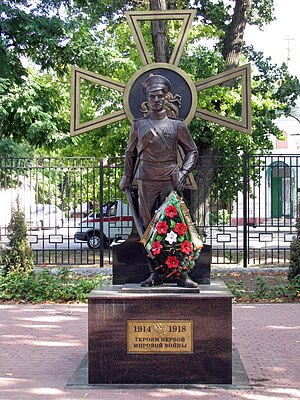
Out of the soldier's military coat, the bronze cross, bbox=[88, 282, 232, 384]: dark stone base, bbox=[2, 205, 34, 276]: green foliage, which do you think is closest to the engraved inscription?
bbox=[88, 282, 232, 384]: dark stone base

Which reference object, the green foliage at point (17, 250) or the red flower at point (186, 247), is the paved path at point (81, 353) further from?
the green foliage at point (17, 250)

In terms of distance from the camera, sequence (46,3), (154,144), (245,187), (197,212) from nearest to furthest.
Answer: (154,144) < (245,187) < (197,212) < (46,3)

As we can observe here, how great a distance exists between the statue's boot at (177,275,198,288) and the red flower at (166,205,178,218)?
0.62 metres

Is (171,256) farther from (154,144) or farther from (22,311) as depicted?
(22,311)

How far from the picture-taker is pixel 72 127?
25.8 feet

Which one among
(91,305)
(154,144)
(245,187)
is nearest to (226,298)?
(91,305)

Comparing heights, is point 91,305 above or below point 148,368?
above

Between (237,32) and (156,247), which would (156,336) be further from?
(237,32)

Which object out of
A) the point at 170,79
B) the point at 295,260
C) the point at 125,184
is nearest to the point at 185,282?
the point at 125,184

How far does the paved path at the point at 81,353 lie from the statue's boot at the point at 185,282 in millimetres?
964

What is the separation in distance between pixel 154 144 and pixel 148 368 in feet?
7.14

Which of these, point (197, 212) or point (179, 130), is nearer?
point (179, 130)

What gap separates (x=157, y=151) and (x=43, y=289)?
18.9ft

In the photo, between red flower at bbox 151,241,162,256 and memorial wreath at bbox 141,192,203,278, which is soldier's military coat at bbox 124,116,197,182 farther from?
red flower at bbox 151,241,162,256
